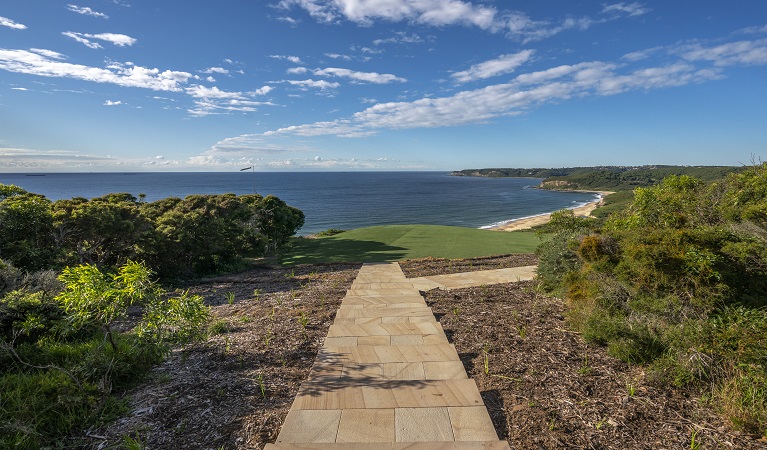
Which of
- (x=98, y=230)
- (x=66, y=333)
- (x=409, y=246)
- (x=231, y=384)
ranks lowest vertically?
(x=409, y=246)

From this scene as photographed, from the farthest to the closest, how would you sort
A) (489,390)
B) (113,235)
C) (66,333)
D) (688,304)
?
(113,235) < (688,304) < (66,333) < (489,390)

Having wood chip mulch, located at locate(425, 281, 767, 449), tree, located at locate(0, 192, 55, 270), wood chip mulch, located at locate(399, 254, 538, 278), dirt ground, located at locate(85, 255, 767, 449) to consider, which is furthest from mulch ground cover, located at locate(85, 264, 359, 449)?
tree, located at locate(0, 192, 55, 270)

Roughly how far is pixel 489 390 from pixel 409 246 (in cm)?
1495

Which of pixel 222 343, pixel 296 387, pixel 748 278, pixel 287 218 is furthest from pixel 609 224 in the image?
pixel 287 218

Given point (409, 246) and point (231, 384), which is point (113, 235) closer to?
point (231, 384)

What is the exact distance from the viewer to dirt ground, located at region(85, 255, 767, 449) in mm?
3359

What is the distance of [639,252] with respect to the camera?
17.5ft

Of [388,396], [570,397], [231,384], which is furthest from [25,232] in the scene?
[570,397]

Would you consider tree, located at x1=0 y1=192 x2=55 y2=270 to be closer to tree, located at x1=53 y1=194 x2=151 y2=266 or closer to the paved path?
tree, located at x1=53 y1=194 x2=151 y2=266

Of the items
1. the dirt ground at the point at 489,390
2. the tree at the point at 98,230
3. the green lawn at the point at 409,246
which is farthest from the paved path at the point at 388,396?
the tree at the point at 98,230

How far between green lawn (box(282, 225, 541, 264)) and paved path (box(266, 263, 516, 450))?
9.95m

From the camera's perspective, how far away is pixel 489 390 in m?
4.13

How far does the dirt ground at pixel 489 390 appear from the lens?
336cm

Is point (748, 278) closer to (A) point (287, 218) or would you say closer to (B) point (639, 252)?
(B) point (639, 252)
